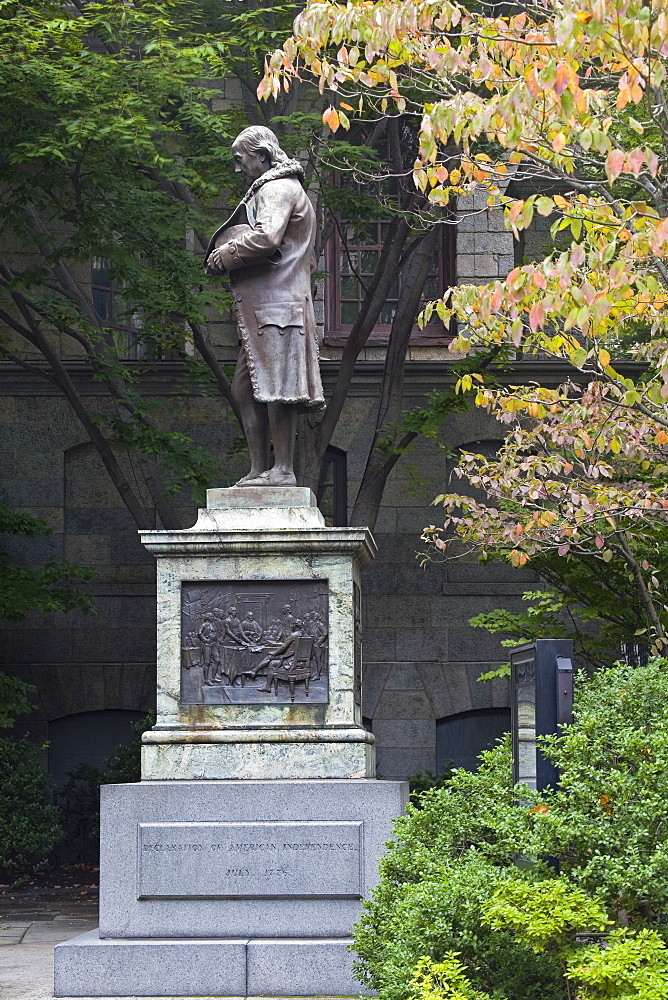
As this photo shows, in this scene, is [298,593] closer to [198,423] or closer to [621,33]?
[621,33]

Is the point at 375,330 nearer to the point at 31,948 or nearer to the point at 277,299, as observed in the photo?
the point at 277,299

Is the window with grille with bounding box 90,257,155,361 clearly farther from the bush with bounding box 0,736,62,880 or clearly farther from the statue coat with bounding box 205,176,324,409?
the statue coat with bounding box 205,176,324,409

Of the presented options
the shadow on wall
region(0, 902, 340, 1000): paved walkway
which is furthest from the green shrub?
region(0, 902, 340, 1000): paved walkway

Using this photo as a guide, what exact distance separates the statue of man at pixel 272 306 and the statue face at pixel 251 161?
0.01 metres

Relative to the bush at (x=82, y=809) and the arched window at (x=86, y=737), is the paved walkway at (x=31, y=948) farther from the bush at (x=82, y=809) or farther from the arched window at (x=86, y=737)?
the arched window at (x=86, y=737)

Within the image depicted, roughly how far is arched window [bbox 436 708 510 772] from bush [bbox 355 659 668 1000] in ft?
46.1

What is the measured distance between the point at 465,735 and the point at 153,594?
5243mm

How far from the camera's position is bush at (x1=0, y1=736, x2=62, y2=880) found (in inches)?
676

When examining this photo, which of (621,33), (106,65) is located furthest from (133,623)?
(621,33)

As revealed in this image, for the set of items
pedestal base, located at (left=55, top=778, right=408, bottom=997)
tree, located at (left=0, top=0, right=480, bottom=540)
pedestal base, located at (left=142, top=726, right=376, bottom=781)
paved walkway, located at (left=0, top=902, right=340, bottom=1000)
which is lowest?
paved walkway, located at (left=0, top=902, right=340, bottom=1000)

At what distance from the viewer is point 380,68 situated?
9.48 metres

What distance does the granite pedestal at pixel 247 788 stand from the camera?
8312 millimetres

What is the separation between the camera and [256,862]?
28.2ft

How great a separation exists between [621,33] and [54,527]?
578 inches
